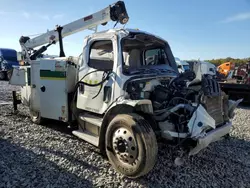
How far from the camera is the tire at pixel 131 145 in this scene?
123 inches

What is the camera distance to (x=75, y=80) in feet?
16.3

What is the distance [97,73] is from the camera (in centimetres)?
423

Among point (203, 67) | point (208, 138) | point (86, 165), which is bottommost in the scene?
point (86, 165)

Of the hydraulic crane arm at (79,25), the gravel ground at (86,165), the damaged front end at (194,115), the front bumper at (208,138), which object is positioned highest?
the hydraulic crane arm at (79,25)

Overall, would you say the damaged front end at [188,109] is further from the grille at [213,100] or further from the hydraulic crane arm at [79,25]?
the hydraulic crane arm at [79,25]

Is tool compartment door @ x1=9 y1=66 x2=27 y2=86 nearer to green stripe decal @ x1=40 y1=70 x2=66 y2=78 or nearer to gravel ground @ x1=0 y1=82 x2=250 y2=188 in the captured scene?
green stripe decal @ x1=40 y1=70 x2=66 y2=78

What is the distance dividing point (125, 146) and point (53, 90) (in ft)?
8.21

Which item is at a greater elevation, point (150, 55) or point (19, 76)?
point (150, 55)

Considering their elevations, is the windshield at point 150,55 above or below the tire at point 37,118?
above

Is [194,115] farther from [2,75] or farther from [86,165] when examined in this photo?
[2,75]

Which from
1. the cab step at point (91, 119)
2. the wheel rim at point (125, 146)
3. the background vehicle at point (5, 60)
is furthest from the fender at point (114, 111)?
the background vehicle at point (5, 60)

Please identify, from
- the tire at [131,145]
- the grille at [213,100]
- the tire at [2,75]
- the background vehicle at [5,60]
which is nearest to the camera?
the tire at [131,145]

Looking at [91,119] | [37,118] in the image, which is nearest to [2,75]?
[37,118]

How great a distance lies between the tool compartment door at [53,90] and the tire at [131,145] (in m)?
1.76
